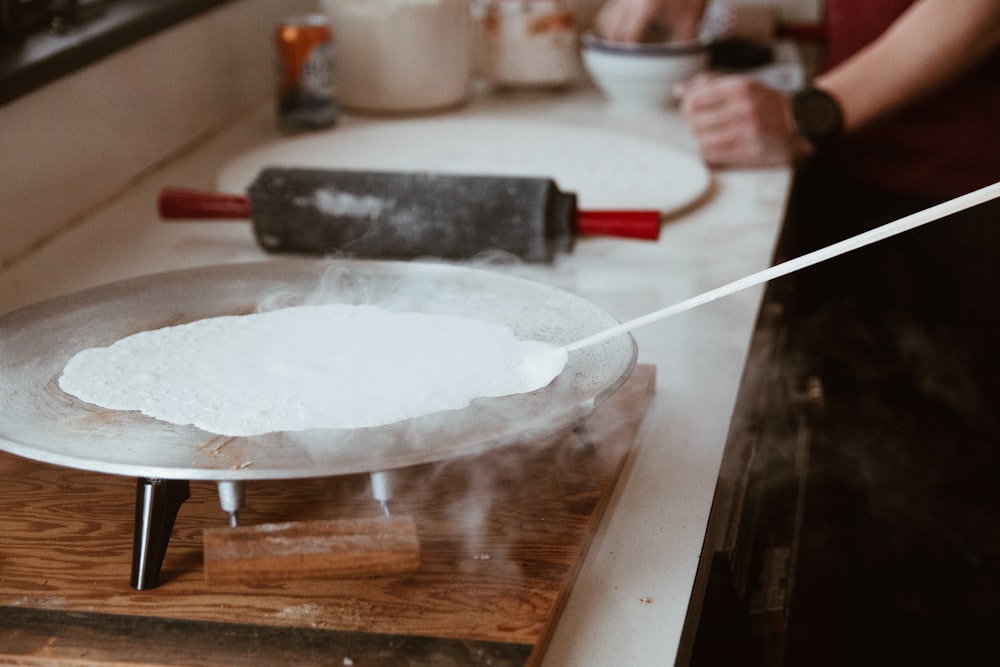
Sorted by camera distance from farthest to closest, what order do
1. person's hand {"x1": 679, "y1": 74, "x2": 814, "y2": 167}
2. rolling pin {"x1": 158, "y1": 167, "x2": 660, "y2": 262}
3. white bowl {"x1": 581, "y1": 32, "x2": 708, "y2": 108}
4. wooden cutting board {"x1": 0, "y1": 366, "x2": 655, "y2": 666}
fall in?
white bowl {"x1": 581, "y1": 32, "x2": 708, "y2": 108}, person's hand {"x1": 679, "y1": 74, "x2": 814, "y2": 167}, rolling pin {"x1": 158, "y1": 167, "x2": 660, "y2": 262}, wooden cutting board {"x1": 0, "y1": 366, "x2": 655, "y2": 666}

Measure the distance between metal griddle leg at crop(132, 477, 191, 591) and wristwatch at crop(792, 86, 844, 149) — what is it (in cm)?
145

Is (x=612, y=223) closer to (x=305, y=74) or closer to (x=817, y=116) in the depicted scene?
(x=817, y=116)

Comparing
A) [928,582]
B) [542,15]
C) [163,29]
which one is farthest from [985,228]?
[163,29]

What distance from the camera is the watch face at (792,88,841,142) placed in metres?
1.90

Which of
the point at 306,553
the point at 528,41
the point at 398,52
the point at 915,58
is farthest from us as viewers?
the point at 528,41

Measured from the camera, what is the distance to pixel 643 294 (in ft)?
4.59

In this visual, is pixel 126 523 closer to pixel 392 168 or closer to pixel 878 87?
pixel 392 168

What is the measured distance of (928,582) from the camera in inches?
73.9

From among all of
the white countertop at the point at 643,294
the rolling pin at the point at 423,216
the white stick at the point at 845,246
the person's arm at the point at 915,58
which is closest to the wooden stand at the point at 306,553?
the white countertop at the point at 643,294

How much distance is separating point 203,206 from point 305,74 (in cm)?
61

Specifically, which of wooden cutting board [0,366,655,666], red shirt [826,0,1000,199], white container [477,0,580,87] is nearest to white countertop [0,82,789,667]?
wooden cutting board [0,366,655,666]

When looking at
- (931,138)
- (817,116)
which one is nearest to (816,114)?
(817,116)

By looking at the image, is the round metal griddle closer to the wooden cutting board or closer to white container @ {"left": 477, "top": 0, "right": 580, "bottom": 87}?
the wooden cutting board

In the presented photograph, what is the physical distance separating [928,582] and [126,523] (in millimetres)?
1481
